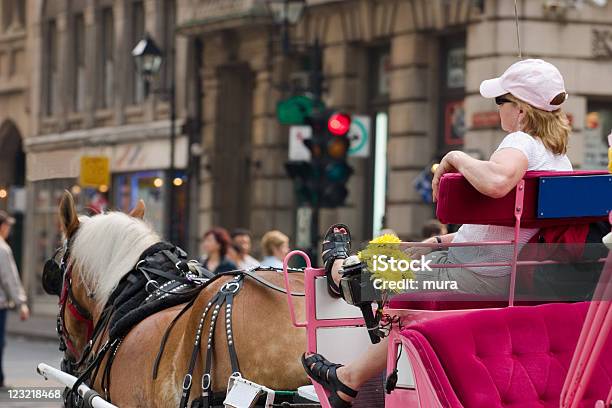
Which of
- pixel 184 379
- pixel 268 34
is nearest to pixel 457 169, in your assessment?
pixel 184 379

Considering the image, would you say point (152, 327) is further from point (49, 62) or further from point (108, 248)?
point (49, 62)

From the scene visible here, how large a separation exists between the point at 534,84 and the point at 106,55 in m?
30.3

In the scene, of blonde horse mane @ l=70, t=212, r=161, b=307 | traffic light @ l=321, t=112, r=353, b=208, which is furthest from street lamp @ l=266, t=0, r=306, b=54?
blonde horse mane @ l=70, t=212, r=161, b=307

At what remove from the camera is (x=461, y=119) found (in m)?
23.3

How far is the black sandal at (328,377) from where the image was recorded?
5801 mm

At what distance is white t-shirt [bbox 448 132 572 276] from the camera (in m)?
5.39

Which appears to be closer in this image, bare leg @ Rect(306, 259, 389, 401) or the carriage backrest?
the carriage backrest

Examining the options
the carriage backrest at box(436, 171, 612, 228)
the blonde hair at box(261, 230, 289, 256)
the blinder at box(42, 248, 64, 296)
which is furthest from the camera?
the blonde hair at box(261, 230, 289, 256)

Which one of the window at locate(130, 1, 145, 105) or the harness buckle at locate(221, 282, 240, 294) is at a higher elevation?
the window at locate(130, 1, 145, 105)

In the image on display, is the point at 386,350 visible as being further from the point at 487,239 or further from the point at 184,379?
the point at 184,379

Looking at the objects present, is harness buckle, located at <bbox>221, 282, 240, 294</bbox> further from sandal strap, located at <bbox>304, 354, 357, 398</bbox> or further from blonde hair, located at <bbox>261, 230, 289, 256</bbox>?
blonde hair, located at <bbox>261, 230, 289, 256</bbox>

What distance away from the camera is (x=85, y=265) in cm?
831

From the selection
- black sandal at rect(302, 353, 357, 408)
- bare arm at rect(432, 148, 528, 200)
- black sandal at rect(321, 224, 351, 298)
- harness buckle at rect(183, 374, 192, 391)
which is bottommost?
harness buckle at rect(183, 374, 192, 391)

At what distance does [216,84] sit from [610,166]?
25.9 m
